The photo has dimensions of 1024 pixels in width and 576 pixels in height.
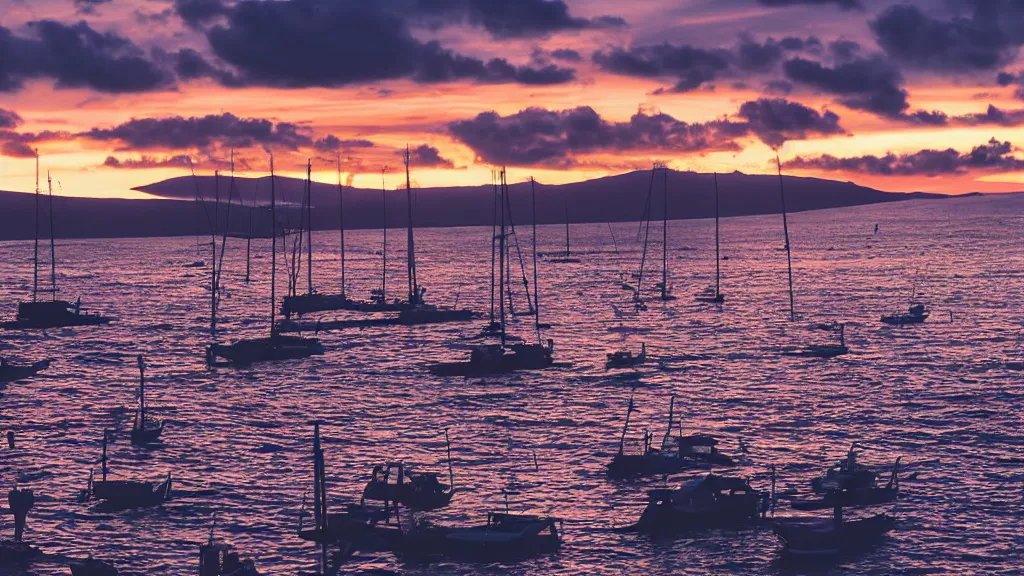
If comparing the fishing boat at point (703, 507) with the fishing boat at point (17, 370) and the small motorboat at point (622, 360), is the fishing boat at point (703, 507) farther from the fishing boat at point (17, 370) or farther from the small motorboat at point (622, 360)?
the fishing boat at point (17, 370)

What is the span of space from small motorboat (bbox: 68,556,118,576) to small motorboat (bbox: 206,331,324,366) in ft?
203

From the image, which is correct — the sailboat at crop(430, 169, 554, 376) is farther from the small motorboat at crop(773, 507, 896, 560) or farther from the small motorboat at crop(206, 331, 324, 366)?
the small motorboat at crop(773, 507, 896, 560)

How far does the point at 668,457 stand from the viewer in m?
64.9

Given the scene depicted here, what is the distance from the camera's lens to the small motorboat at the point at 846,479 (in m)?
58.8

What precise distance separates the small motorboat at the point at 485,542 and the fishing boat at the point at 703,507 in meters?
5.19

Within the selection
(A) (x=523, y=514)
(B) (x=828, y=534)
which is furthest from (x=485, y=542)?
(B) (x=828, y=534)

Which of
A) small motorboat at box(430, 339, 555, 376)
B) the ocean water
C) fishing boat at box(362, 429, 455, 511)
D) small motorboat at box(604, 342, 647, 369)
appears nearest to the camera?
the ocean water

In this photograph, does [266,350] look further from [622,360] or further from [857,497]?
[857,497]

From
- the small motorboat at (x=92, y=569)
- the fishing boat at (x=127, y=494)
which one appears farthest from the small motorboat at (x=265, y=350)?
the small motorboat at (x=92, y=569)

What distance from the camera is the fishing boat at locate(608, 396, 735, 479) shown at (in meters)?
64.1

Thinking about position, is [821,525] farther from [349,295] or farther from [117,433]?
[349,295]

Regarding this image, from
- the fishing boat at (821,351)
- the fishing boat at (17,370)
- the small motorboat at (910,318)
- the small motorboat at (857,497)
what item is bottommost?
the small motorboat at (857,497)

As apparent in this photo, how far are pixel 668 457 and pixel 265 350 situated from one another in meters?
57.3

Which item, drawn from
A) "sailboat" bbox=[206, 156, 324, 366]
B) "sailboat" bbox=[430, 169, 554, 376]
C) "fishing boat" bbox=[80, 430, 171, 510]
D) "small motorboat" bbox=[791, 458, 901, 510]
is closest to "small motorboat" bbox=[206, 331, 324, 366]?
"sailboat" bbox=[206, 156, 324, 366]
